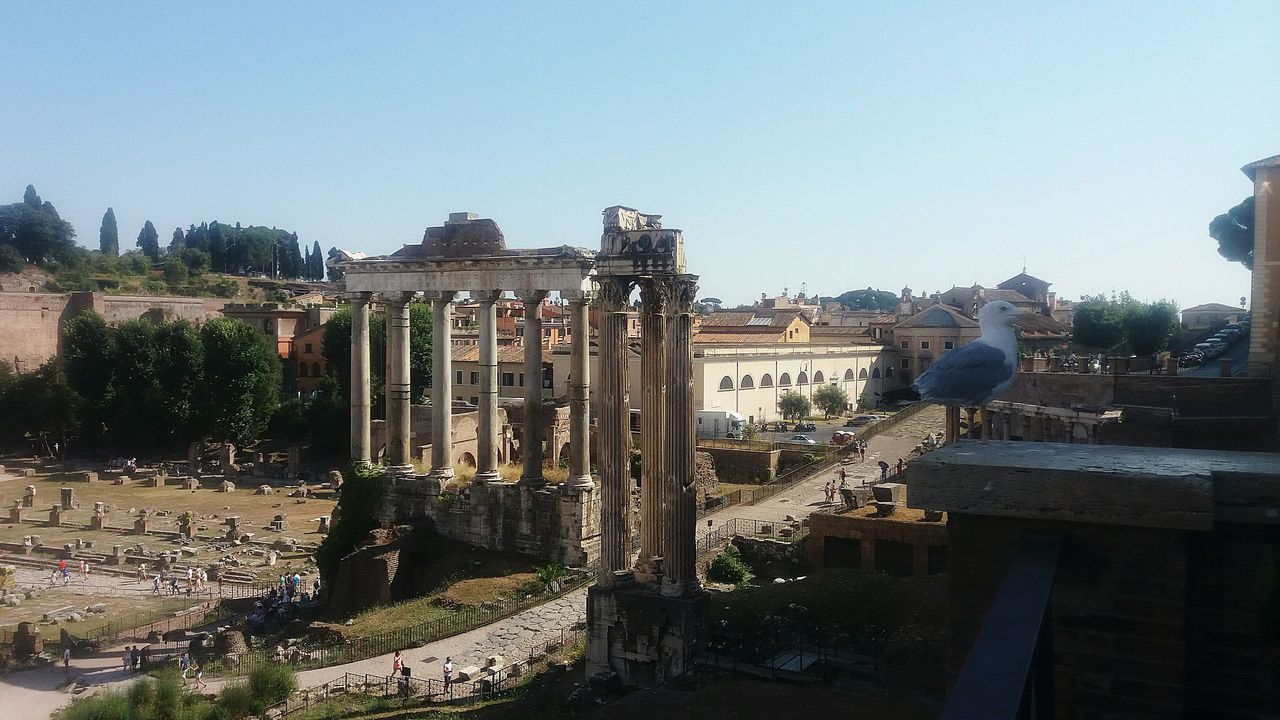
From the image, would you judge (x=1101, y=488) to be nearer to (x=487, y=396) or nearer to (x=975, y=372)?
(x=975, y=372)

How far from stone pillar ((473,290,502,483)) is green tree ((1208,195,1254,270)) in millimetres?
35084

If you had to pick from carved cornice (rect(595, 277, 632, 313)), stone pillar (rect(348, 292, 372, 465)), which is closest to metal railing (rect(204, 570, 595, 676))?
stone pillar (rect(348, 292, 372, 465))

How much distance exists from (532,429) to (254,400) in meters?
35.9

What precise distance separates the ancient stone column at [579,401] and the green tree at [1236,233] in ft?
111

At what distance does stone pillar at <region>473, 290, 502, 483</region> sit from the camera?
21.6 meters

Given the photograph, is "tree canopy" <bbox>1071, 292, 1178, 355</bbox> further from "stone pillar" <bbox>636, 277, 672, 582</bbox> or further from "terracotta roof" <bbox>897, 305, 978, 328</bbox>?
"stone pillar" <bbox>636, 277, 672, 582</bbox>

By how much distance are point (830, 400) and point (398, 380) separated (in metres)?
34.6

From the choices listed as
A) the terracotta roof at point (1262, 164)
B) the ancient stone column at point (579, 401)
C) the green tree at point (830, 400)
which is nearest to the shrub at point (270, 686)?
the ancient stone column at point (579, 401)

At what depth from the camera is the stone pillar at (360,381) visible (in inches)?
888

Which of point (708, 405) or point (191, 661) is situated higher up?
point (708, 405)

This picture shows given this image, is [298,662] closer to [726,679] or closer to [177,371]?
[726,679]

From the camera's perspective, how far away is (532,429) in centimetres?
2098

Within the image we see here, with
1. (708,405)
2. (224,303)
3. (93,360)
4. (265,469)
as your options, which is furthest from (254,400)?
(224,303)

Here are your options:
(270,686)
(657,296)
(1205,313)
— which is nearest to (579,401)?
(657,296)
